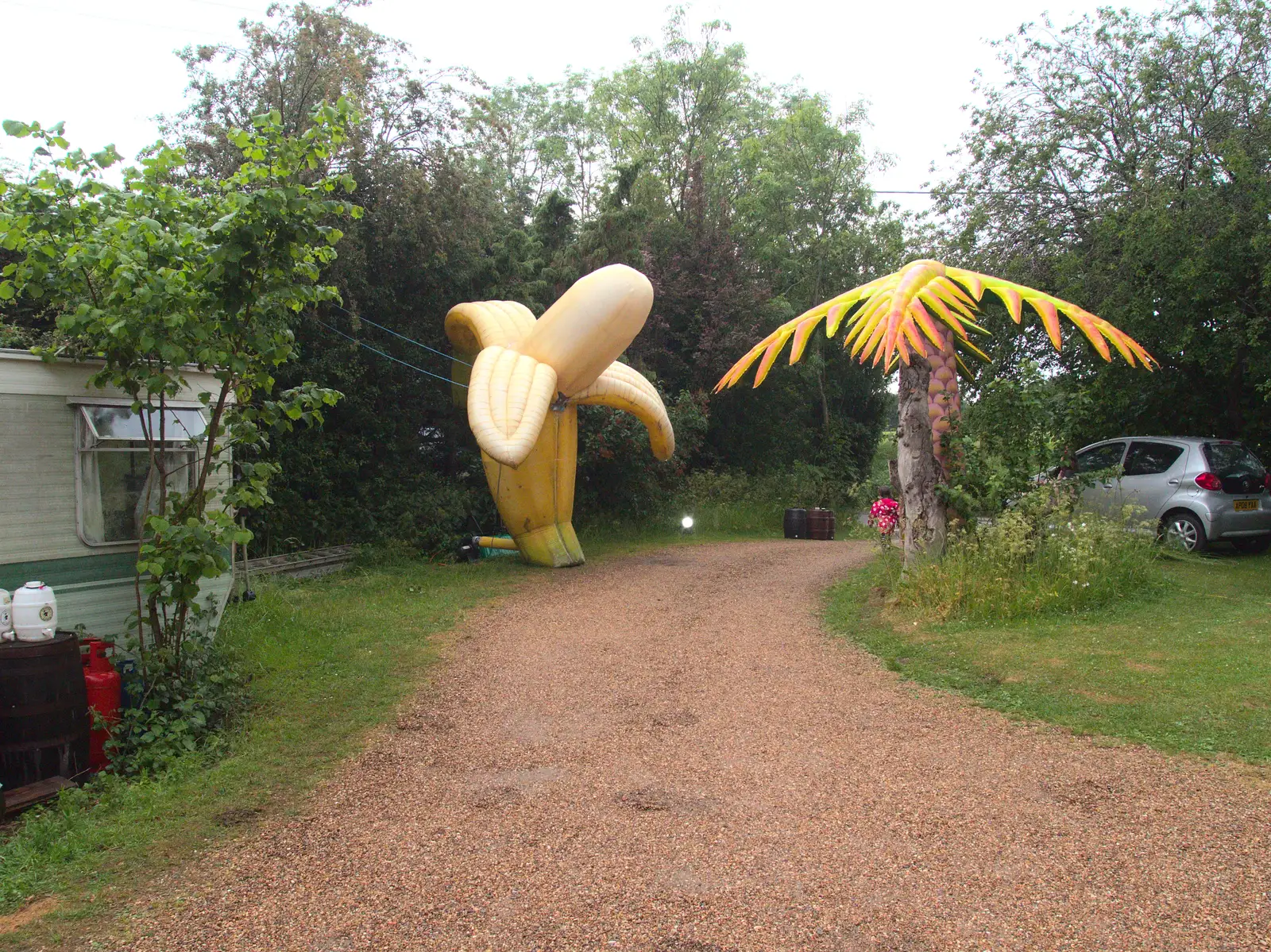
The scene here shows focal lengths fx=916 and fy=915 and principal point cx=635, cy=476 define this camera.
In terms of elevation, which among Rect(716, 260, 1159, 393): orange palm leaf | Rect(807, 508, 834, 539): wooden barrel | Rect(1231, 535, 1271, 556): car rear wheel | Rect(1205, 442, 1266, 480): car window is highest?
Rect(716, 260, 1159, 393): orange palm leaf

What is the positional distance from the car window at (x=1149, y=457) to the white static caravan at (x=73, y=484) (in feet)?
33.8

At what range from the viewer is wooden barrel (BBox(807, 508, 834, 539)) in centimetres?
1661

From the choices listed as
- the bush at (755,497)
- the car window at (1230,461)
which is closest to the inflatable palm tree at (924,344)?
the car window at (1230,461)

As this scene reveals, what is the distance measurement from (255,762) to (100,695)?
1061 mm

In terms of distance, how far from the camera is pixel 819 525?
16625mm

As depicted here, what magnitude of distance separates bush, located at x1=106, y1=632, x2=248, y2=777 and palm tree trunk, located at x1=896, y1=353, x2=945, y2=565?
603cm

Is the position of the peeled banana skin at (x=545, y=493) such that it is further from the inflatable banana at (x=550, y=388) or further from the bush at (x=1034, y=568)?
the bush at (x=1034, y=568)

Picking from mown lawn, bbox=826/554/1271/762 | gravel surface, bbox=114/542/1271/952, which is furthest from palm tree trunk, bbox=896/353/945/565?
gravel surface, bbox=114/542/1271/952

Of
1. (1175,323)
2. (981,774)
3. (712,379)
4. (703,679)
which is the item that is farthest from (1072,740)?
(712,379)

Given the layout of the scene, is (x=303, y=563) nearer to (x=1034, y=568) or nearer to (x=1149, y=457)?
(x=1034, y=568)

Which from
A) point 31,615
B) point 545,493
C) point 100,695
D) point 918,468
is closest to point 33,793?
point 100,695

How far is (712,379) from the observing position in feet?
67.7

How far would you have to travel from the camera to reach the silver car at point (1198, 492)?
10.4m

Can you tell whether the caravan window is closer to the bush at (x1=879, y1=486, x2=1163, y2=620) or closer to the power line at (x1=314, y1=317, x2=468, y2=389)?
the power line at (x1=314, y1=317, x2=468, y2=389)
